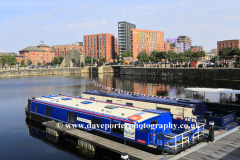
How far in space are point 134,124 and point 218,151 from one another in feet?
20.8

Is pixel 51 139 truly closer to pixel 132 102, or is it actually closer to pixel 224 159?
pixel 132 102

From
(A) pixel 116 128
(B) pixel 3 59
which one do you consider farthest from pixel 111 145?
(B) pixel 3 59

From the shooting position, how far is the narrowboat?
16219 millimetres

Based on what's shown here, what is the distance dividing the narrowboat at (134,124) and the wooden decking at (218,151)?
25.9 inches

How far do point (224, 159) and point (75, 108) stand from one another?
1507cm

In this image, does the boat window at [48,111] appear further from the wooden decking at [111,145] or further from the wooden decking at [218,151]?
the wooden decking at [218,151]

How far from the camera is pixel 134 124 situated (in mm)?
16875

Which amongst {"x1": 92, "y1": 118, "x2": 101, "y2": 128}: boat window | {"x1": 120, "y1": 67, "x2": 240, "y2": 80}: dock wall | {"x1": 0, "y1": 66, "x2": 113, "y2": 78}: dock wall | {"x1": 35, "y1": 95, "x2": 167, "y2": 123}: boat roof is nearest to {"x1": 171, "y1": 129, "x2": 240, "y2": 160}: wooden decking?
{"x1": 35, "y1": 95, "x2": 167, "y2": 123}: boat roof

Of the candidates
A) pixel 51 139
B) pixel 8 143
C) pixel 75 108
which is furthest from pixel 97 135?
pixel 8 143

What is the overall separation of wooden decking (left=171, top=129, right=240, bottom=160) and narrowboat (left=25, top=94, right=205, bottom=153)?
0.66 meters

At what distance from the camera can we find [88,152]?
19562 millimetres

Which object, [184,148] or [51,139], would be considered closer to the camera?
[184,148]

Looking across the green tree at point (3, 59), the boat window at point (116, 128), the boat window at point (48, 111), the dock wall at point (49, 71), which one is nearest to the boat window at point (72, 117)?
the boat window at point (48, 111)

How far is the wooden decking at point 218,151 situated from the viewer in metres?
14.6
